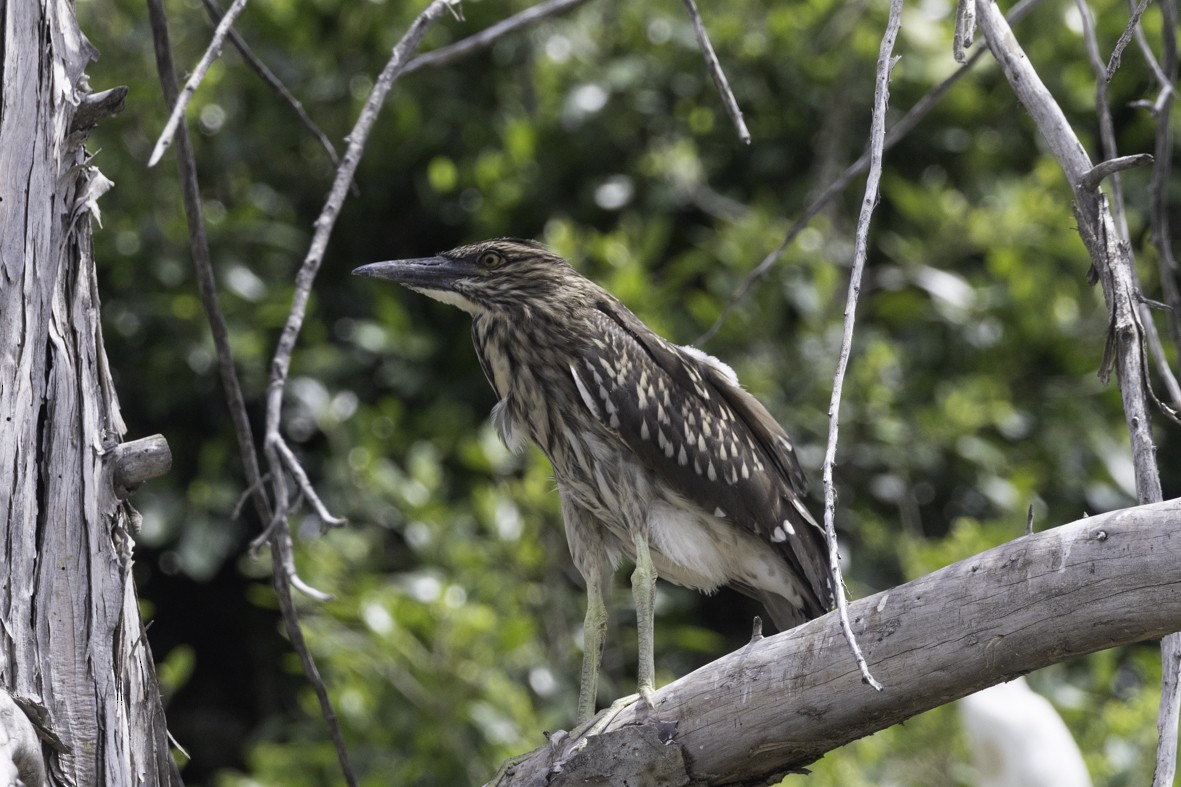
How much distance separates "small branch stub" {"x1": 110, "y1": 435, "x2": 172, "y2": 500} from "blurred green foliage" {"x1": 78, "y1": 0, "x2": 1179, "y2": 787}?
236 cm

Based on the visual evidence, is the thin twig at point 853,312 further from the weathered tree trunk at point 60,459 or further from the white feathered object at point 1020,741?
the white feathered object at point 1020,741

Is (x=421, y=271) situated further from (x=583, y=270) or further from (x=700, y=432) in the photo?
(x=583, y=270)

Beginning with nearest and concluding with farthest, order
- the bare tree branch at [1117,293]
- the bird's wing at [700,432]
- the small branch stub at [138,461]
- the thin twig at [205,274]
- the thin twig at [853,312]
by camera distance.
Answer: the thin twig at [853,312]
the bare tree branch at [1117,293]
the small branch stub at [138,461]
the thin twig at [205,274]
the bird's wing at [700,432]

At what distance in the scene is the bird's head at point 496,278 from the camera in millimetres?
3422

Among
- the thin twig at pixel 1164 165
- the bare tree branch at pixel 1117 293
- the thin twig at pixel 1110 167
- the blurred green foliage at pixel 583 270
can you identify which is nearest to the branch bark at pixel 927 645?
the bare tree branch at pixel 1117 293

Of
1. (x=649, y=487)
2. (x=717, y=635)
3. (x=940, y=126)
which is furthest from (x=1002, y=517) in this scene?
(x=649, y=487)

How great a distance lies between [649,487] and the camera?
3.30m

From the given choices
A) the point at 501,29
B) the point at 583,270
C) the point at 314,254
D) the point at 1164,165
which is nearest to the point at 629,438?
the point at 501,29

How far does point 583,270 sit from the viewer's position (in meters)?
5.04

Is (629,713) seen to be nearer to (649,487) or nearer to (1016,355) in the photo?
(649,487)

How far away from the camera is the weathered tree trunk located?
76.8 inches

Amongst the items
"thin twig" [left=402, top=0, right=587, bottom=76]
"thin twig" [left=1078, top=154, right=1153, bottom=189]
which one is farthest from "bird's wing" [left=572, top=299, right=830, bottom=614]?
"thin twig" [left=1078, top=154, right=1153, bottom=189]

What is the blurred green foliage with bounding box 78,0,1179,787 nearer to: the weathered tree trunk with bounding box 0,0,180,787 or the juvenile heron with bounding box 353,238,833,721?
the juvenile heron with bounding box 353,238,833,721

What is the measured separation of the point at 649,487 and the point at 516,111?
2.70 metres
